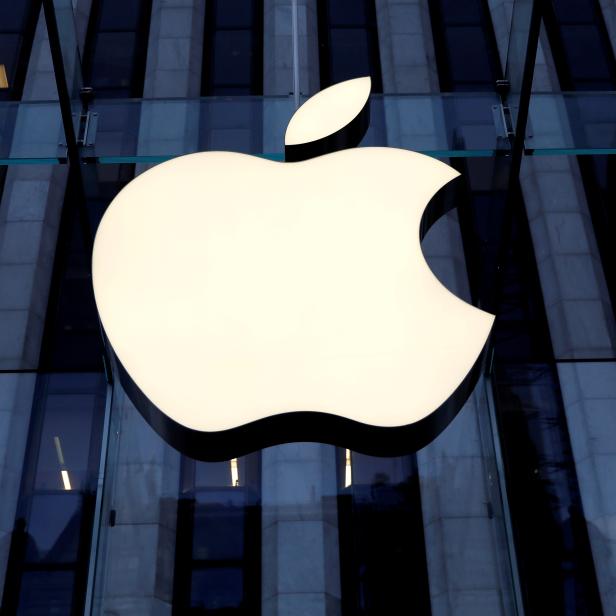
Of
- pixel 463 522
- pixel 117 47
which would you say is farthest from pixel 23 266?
pixel 463 522

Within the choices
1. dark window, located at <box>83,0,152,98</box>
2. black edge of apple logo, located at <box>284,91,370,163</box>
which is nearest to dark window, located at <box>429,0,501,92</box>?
dark window, located at <box>83,0,152,98</box>

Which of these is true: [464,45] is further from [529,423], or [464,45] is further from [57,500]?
[57,500]

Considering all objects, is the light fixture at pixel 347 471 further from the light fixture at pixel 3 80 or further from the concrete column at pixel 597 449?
the light fixture at pixel 3 80

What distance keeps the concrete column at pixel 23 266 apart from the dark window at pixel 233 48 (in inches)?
113

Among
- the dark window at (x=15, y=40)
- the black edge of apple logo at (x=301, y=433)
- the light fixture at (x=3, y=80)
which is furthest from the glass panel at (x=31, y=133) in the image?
the black edge of apple logo at (x=301, y=433)

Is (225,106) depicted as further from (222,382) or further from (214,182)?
(222,382)

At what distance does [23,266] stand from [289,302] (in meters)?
7.50

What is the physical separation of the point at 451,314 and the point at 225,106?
5.95 metres

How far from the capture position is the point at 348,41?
18.9 meters

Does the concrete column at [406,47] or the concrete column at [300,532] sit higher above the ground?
the concrete column at [406,47]

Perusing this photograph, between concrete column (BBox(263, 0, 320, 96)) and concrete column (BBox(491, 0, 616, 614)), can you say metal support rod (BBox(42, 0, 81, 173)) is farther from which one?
concrete column (BBox(491, 0, 616, 614))

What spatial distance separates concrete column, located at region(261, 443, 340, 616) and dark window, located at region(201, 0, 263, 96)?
7.62 metres

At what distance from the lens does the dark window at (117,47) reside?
18062 mm

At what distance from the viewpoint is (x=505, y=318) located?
596 inches
